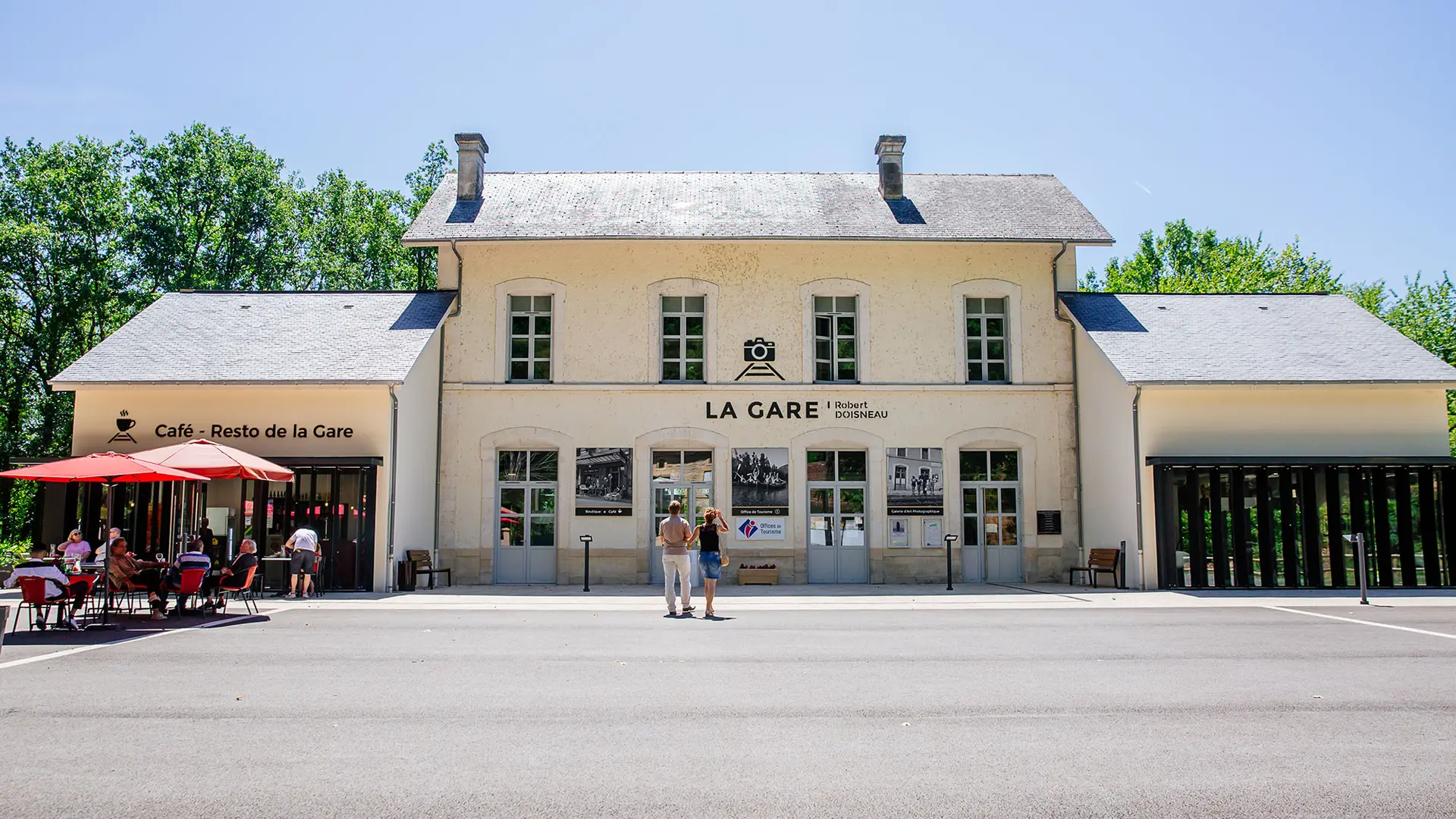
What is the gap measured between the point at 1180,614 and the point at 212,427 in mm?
15735

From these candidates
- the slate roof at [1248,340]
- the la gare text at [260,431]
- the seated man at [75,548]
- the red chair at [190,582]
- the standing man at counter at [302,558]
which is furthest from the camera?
the slate roof at [1248,340]

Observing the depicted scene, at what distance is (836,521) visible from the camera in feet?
69.2

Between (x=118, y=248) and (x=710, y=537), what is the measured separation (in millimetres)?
30104

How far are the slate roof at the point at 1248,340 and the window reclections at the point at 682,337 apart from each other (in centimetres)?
732

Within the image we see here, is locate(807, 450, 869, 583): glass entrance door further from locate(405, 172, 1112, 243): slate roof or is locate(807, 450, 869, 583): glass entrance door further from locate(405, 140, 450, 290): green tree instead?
locate(405, 140, 450, 290): green tree

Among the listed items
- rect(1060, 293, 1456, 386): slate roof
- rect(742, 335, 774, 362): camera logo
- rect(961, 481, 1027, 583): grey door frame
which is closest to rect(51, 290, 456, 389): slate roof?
rect(742, 335, 774, 362): camera logo

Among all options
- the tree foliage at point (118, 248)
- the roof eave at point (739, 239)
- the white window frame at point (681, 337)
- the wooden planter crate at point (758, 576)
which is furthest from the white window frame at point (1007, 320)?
the tree foliage at point (118, 248)

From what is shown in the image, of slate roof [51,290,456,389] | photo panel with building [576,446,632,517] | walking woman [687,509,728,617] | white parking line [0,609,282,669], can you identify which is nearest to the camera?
white parking line [0,609,282,669]

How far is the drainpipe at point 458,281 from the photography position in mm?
21312

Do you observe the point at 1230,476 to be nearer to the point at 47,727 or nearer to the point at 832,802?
the point at 832,802

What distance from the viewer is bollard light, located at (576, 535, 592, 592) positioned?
1900cm

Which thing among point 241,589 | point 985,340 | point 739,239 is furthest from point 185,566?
point 985,340

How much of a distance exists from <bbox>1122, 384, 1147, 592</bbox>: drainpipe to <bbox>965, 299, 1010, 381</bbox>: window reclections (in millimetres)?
3183

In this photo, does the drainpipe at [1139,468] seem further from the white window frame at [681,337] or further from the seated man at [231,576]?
the seated man at [231,576]
